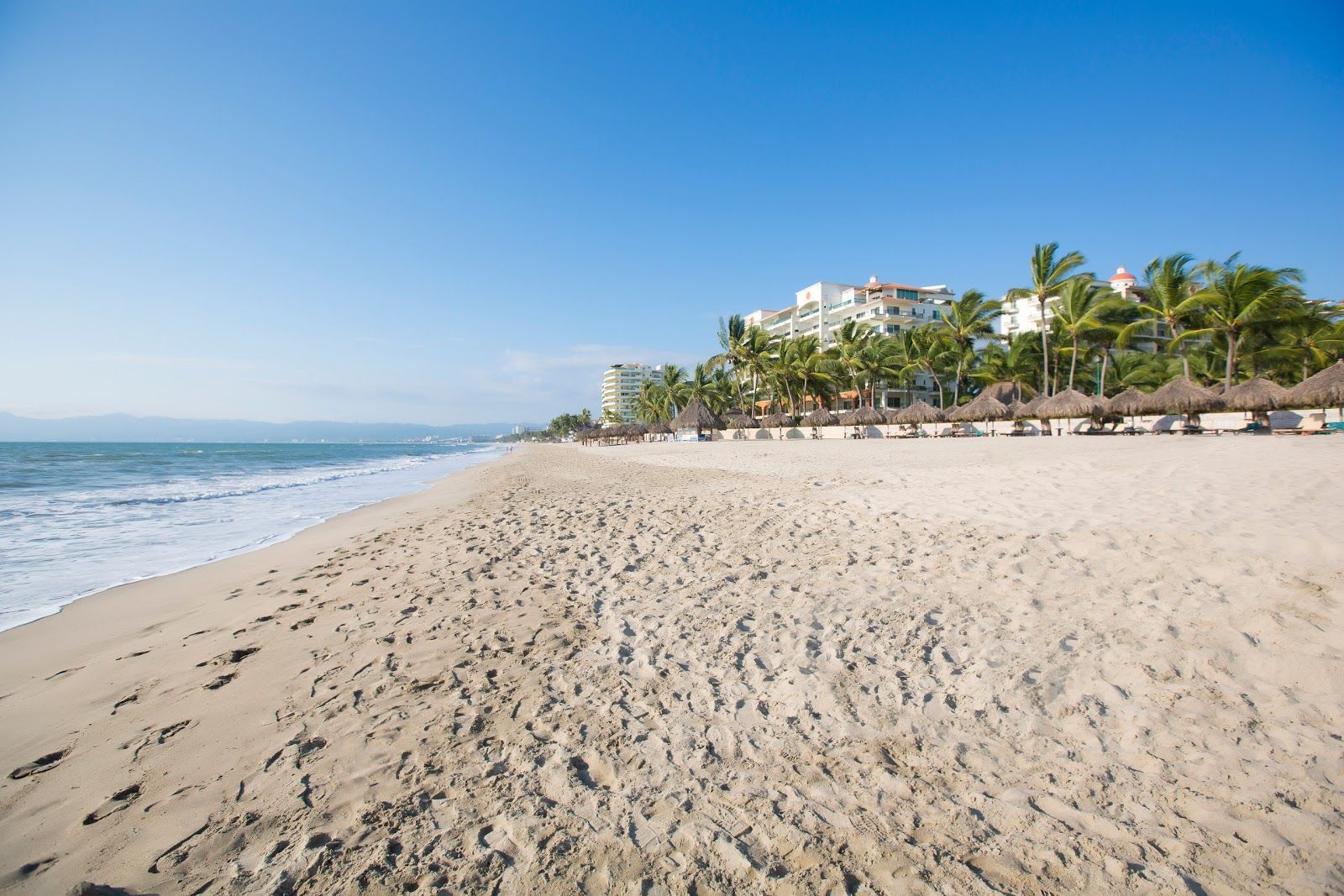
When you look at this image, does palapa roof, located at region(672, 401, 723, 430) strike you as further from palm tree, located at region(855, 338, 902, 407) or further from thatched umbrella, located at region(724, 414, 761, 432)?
palm tree, located at region(855, 338, 902, 407)

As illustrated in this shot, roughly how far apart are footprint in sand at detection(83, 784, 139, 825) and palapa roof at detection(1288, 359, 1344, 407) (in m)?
29.0

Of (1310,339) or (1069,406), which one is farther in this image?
(1310,339)

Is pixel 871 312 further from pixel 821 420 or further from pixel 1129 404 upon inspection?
pixel 1129 404

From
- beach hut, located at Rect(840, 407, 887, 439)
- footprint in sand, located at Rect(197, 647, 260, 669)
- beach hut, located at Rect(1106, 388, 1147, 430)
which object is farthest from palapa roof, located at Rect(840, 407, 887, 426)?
footprint in sand, located at Rect(197, 647, 260, 669)

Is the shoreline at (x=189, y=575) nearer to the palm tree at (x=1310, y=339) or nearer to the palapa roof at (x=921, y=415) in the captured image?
the palapa roof at (x=921, y=415)

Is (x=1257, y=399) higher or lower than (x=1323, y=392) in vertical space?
lower

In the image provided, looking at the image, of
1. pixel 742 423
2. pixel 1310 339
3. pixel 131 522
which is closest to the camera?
pixel 131 522

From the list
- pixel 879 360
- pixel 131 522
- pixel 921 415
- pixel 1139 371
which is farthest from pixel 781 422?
pixel 131 522

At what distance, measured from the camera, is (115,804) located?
2.35 meters

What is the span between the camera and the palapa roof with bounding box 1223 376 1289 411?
66.5 ft

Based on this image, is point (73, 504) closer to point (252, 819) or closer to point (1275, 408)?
point (252, 819)

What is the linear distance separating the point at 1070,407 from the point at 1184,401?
392 cm

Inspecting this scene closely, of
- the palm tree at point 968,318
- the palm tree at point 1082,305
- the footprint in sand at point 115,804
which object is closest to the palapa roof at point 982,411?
the palm tree at point 1082,305

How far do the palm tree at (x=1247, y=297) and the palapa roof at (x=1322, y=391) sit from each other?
344 centimetres
